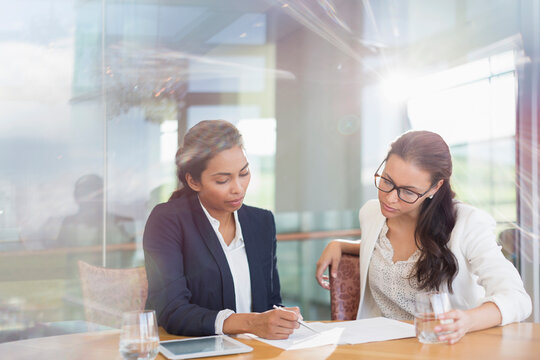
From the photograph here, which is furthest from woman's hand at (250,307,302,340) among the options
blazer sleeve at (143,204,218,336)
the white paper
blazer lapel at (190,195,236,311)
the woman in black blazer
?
blazer lapel at (190,195,236,311)

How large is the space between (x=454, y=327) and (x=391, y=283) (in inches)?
20.1

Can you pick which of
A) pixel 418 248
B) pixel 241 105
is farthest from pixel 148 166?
pixel 418 248

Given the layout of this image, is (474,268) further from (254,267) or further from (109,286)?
(109,286)

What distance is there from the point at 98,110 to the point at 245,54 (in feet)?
3.76

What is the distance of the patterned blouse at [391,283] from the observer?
1.79 m

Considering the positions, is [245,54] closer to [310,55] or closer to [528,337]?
[310,55]

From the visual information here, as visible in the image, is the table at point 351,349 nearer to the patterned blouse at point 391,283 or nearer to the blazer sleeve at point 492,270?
the blazer sleeve at point 492,270

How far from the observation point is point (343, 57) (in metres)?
4.32

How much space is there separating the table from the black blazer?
180 mm

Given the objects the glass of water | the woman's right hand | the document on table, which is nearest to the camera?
the glass of water

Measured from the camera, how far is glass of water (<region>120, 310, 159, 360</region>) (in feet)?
3.50

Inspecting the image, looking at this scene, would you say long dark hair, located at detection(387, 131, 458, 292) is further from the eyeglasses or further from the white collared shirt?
the white collared shirt

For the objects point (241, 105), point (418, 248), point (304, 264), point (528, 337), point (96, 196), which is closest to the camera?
point (528, 337)

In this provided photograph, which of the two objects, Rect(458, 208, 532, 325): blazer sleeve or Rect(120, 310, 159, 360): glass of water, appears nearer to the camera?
Rect(120, 310, 159, 360): glass of water
